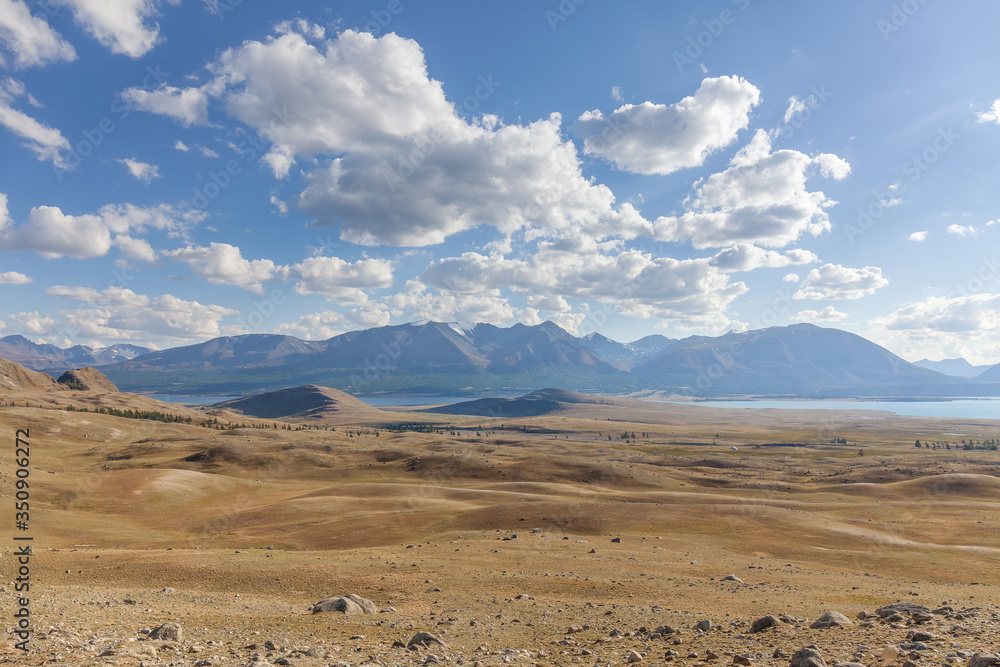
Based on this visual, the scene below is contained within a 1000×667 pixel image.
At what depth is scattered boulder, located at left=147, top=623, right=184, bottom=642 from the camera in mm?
19136

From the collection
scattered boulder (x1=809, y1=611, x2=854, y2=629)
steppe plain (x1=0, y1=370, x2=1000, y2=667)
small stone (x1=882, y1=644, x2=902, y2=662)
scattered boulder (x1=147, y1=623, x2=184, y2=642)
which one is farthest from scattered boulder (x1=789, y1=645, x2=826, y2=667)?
scattered boulder (x1=147, y1=623, x2=184, y2=642)

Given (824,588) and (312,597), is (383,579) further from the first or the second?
(824,588)

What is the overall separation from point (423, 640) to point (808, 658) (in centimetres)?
1440

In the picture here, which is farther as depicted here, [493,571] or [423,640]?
[493,571]

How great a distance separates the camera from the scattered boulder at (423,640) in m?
20.7

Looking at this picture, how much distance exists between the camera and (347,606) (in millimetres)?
26094

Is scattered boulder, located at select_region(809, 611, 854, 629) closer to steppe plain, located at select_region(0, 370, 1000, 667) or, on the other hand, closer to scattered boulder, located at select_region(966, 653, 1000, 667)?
steppe plain, located at select_region(0, 370, 1000, 667)

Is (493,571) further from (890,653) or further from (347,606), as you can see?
(890,653)

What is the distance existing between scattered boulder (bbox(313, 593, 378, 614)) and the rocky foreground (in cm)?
7

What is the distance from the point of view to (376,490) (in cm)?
8225

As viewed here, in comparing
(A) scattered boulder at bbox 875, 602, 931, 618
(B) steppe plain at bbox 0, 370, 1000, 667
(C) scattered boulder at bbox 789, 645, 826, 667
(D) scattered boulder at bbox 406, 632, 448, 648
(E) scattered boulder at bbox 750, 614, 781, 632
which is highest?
(C) scattered boulder at bbox 789, 645, 826, 667

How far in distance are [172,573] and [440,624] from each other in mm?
22048

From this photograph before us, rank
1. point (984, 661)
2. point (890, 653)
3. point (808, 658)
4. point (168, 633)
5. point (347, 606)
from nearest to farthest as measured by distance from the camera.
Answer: point (984, 661) < point (808, 658) < point (890, 653) < point (168, 633) < point (347, 606)

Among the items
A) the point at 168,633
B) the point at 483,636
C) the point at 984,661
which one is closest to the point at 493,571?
the point at 483,636
